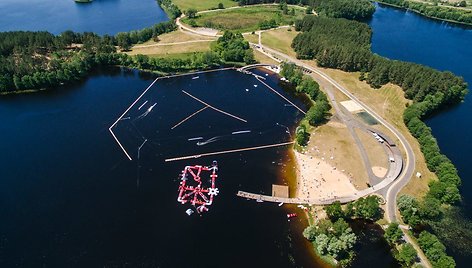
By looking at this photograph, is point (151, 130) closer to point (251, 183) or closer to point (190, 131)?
point (190, 131)

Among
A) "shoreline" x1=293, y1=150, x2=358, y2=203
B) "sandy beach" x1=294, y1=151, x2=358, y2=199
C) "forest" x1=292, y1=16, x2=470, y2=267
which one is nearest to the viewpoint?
"forest" x1=292, y1=16, x2=470, y2=267

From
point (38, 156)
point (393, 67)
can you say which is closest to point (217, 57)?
point (393, 67)

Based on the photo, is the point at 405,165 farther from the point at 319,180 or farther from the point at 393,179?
the point at 319,180

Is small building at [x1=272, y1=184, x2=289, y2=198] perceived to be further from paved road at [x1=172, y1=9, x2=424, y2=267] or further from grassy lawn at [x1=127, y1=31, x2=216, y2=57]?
grassy lawn at [x1=127, y1=31, x2=216, y2=57]

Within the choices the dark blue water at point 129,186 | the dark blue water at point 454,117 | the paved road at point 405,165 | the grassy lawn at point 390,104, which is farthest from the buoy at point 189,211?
the dark blue water at point 454,117

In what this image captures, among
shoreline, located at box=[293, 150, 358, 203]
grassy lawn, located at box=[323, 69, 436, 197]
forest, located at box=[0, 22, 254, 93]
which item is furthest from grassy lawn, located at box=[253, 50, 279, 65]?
shoreline, located at box=[293, 150, 358, 203]
